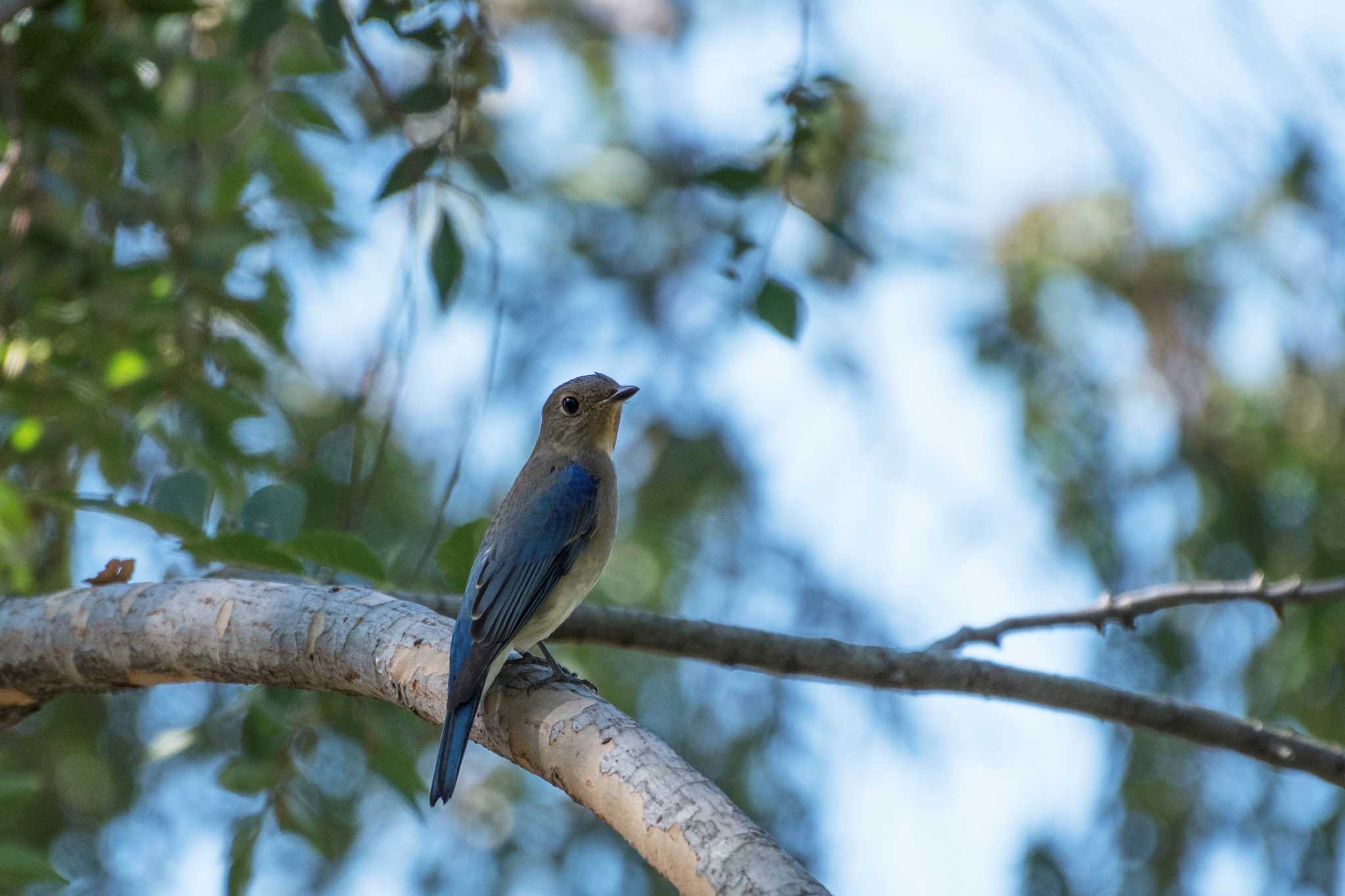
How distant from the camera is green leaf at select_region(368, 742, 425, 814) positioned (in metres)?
3.22

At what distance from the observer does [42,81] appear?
3.69 meters

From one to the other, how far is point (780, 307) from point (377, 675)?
120 cm

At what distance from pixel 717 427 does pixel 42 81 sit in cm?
304

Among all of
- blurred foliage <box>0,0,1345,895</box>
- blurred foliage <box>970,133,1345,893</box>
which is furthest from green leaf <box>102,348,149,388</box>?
blurred foliage <box>970,133,1345,893</box>

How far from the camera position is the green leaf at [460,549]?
314cm

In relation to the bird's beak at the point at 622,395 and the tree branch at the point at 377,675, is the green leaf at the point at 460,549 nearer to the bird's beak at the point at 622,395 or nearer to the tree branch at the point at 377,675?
the tree branch at the point at 377,675

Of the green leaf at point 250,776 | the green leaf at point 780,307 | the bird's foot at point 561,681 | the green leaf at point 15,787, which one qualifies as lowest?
the green leaf at point 15,787

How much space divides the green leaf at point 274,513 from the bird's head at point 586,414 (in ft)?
3.98

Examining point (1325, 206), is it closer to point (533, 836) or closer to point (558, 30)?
point (533, 836)

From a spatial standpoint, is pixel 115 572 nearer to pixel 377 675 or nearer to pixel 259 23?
pixel 377 675

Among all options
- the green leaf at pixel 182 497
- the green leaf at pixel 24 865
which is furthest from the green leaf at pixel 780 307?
the green leaf at pixel 24 865

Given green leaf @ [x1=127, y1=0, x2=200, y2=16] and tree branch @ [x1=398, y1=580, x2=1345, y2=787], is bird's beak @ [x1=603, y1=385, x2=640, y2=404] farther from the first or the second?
green leaf @ [x1=127, y1=0, x2=200, y2=16]

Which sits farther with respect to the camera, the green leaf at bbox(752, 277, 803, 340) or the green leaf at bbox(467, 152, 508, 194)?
the green leaf at bbox(467, 152, 508, 194)

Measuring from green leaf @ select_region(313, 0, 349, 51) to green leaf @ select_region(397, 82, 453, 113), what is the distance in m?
0.25
